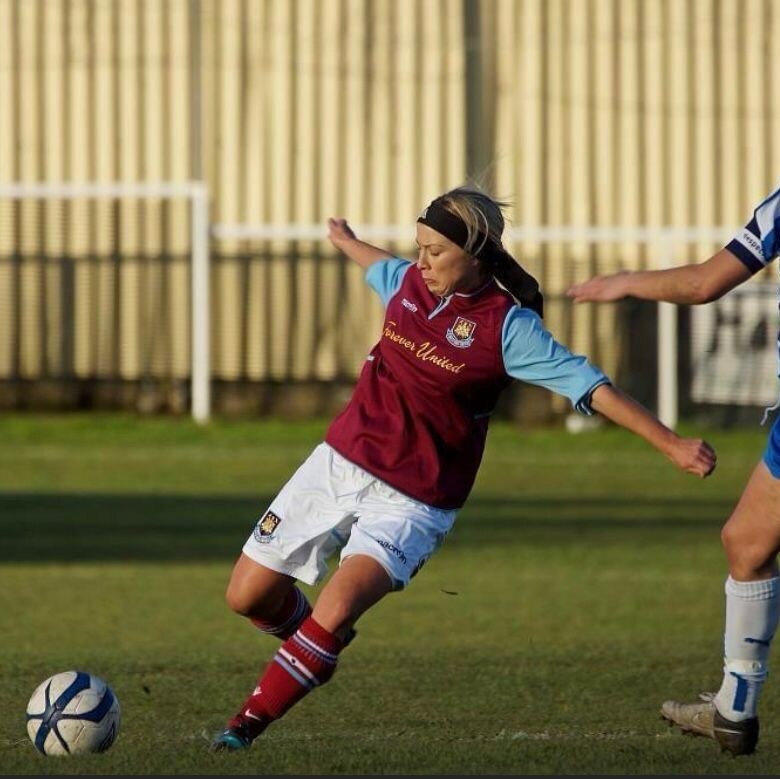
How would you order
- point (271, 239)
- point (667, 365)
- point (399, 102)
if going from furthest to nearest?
point (399, 102)
point (271, 239)
point (667, 365)

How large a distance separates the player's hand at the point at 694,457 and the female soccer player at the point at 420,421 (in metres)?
0.37

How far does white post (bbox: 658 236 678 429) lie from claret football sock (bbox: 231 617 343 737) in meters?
13.0

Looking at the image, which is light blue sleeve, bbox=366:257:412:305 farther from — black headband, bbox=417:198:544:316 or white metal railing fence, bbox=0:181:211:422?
white metal railing fence, bbox=0:181:211:422

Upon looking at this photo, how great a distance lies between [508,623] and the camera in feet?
31.9

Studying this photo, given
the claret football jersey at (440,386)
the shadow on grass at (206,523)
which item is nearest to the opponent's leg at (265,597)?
the claret football jersey at (440,386)

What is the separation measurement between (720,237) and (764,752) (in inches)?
532

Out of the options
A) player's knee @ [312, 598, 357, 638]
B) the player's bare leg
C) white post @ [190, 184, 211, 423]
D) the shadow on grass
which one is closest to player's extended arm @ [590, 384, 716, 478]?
the player's bare leg

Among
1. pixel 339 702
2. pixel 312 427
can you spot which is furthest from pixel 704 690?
pixel 312 427

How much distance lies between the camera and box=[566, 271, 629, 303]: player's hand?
605 cm

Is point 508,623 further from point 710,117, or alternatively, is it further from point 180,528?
point 710,117

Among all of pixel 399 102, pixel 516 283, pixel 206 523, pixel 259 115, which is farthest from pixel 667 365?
pixel 516 283

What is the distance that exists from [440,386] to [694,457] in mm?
915

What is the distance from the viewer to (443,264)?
634 cm

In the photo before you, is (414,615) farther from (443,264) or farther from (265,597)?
(443,264)
